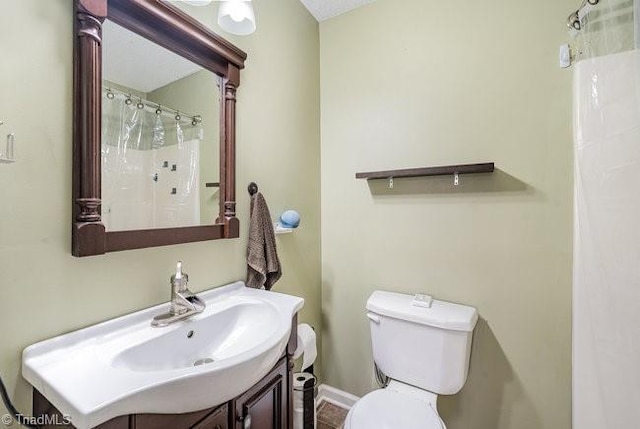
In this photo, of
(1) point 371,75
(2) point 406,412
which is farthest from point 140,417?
(1) point 371,75

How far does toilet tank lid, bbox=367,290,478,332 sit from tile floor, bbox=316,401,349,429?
2.67 ft

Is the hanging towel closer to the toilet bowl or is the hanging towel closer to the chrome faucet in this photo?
the chrome faucet

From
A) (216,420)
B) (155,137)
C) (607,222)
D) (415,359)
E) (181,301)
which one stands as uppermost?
(155,137)

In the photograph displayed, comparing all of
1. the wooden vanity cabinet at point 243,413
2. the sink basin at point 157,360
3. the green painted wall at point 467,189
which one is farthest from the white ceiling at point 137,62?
the green painted wall at point 467,189

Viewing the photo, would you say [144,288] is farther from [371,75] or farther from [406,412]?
[371,75]

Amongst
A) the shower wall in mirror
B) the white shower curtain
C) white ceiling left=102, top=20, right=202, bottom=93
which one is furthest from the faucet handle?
the white shower curtain

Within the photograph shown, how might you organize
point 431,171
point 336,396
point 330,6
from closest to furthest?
point 431,171 → point 330,6 → point 336,396

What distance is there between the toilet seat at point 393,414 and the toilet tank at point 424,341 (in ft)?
0.36

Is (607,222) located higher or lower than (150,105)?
lower

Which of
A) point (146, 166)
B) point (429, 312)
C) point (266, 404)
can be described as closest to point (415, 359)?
point (429, 312)

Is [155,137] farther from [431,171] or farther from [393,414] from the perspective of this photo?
[393,414]

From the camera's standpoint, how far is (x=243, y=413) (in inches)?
32.2

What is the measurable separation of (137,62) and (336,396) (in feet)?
6.66

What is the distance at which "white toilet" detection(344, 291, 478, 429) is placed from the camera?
3.73 ft
